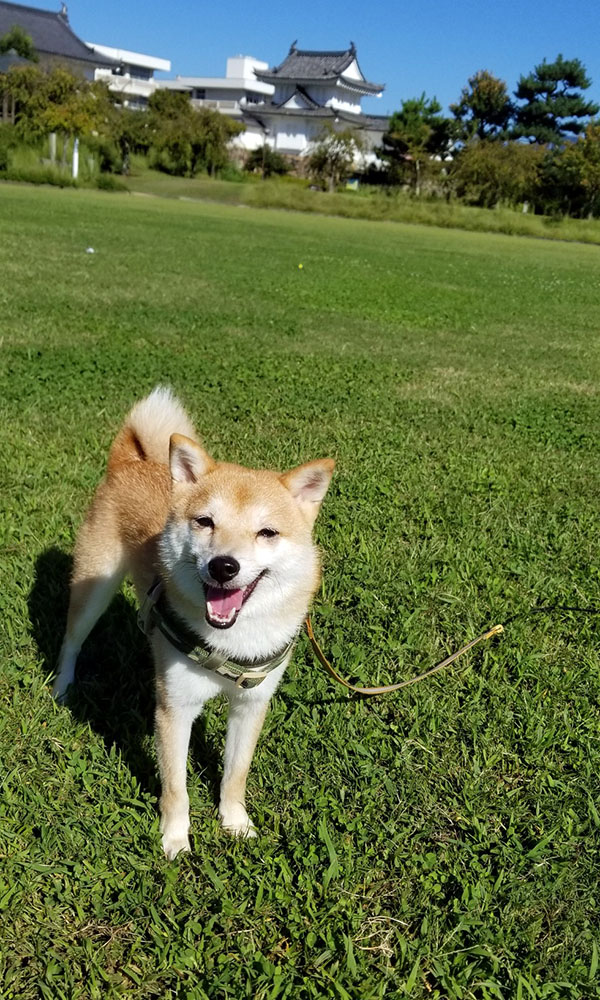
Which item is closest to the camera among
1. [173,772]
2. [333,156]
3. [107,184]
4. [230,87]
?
[173,772]

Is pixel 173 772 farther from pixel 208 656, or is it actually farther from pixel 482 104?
pixel 482 104

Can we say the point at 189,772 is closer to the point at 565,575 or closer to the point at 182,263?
the point at 565,575

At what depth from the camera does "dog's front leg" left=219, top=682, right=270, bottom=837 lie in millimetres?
2348

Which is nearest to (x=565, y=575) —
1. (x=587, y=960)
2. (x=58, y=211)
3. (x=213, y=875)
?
(x=587, y=960)

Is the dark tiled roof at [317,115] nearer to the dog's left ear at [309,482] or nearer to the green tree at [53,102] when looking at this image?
the green tree at [53,102]

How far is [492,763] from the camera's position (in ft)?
8.92

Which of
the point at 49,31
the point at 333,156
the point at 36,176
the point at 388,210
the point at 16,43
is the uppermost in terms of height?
the point at 49,31

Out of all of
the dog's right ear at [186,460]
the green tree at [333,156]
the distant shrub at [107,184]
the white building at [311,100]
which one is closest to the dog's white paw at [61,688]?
the dog's right ear at [186,460]

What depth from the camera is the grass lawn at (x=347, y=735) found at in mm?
2059

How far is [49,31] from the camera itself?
72250 millimetres

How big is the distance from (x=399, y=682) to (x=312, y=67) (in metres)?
89.4

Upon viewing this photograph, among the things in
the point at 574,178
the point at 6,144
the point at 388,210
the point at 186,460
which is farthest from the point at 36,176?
the point at 186,460

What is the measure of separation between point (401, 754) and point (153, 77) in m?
116

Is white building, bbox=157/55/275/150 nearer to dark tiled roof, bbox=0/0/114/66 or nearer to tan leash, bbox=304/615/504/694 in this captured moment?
dark tiled roof, bbox=0/0/114/66
